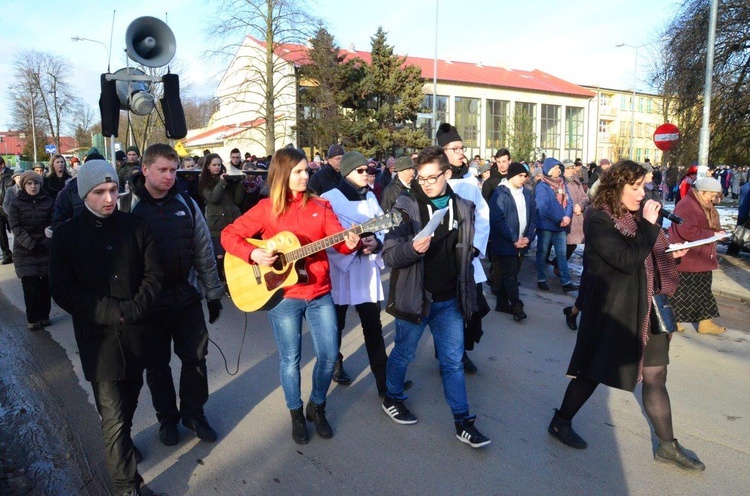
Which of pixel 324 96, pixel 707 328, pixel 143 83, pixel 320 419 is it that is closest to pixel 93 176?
pixel 320 419

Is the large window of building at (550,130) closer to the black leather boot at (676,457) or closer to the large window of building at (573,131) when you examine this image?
the large window of building at (573,131)

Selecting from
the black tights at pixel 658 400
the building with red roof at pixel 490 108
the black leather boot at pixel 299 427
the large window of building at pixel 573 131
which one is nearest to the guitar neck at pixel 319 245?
the black leather boot at pixel 299 427

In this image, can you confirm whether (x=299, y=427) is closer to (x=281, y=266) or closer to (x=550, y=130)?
(x=281, y=266)

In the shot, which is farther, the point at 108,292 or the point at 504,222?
the point at 504,222

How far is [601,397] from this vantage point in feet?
15.3

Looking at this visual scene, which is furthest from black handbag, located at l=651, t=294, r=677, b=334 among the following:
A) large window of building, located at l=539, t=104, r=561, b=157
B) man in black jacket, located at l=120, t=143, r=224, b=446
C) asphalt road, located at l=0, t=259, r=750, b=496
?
large window of building, located at l=539, t=104, r=561, b=157

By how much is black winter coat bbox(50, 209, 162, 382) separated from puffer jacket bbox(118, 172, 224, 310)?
1.06ft

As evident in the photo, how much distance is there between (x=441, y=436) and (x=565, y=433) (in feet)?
2.74

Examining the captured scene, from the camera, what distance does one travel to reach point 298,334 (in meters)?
3.81

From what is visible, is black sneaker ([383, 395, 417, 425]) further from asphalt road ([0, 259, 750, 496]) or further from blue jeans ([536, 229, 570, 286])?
blue jeans ([536, 229, 570, 286])

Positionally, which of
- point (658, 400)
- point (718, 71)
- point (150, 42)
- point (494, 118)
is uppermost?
point (494, 118)

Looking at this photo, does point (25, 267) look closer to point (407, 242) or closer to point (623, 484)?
point (407, 242)

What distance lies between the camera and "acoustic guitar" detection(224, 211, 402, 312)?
360 cm

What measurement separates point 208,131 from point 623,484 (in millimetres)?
58817
